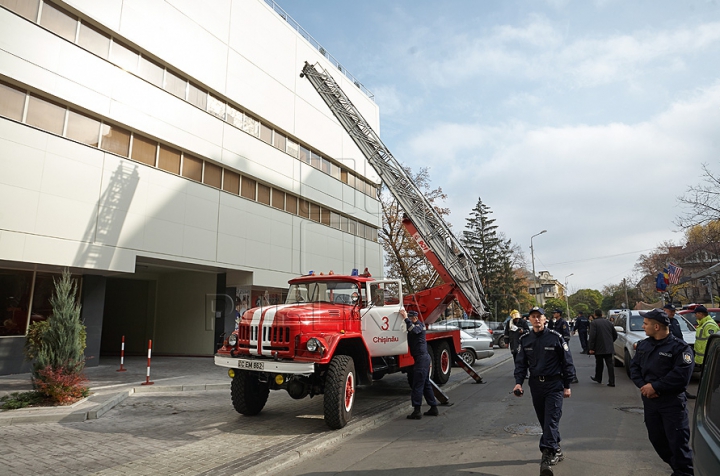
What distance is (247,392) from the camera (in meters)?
7.44

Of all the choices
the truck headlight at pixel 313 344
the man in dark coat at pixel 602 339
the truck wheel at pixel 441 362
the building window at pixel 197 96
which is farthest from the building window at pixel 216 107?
the man in dark coat at pixel 602 339

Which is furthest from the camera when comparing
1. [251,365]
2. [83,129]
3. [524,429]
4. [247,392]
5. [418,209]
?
[83,129]

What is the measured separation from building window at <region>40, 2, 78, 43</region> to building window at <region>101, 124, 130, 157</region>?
2.66 metres

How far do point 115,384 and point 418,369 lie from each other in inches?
324

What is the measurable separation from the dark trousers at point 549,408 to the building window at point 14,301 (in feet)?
46.6

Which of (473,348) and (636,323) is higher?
(636,323)

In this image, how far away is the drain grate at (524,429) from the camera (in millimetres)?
6309

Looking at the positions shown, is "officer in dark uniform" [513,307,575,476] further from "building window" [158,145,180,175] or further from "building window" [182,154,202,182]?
"building window" [182,154,202,182]

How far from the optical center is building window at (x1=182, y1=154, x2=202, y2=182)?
1608 cm

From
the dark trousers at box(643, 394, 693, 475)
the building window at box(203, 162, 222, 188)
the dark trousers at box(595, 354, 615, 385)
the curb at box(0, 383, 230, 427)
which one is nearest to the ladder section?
the dark trousers at box(595, 354, 615, 385)

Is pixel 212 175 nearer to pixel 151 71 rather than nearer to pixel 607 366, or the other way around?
pixel 151 71

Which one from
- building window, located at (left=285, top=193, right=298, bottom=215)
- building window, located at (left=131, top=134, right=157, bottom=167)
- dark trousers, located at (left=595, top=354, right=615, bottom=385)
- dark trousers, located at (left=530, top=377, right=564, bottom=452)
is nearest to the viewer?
dark trousers, located at (left=530, top=377, right=564, bottom=452)

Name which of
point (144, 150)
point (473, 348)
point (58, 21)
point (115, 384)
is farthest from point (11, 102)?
point (473, 348)

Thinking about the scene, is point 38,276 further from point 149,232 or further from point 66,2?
point 66,2
